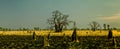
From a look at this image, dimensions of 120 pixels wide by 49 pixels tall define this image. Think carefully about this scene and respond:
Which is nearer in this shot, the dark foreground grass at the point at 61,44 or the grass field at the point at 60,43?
the dark foreground grass at the point at 61,44

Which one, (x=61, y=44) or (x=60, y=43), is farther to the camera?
(x=60, y=43)

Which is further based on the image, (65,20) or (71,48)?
(65,20)

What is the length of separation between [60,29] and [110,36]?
131 feet

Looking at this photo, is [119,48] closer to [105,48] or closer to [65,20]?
[105,48]

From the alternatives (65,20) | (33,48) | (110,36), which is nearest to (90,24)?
(65,20)

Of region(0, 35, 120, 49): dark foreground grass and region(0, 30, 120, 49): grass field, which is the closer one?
region(0, 35, 120, 49): dark foreground grass

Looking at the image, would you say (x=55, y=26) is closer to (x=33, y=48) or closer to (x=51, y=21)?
(x=51, y=21)

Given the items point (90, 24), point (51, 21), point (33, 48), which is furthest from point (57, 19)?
point (33, 48)

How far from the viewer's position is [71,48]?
39.8m

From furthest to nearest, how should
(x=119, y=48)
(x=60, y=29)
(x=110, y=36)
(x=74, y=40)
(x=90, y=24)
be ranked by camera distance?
(x=90, y=24) → (x=60, y=29) → (x=110, y=36) → (x=74, y=40) → (x=119, y=48)

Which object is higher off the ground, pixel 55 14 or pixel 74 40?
pixel 55 14

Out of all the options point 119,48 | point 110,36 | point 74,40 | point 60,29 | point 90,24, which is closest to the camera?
point 119,48

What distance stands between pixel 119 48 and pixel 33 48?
428 inches

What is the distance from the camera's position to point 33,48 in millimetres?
41250
